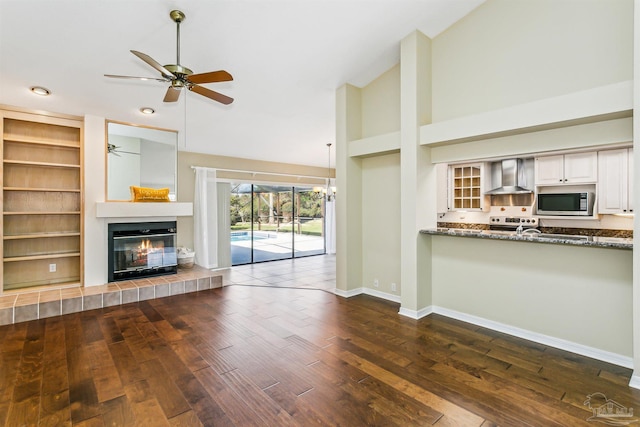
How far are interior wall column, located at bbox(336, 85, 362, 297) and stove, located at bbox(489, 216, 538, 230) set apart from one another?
2552 mm

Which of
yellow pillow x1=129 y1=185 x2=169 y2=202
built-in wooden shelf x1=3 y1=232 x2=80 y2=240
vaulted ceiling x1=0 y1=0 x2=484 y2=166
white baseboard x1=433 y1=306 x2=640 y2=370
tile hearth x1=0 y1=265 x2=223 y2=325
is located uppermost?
vaulted ceiling x1=0 y1=0 x2=484 y2=166

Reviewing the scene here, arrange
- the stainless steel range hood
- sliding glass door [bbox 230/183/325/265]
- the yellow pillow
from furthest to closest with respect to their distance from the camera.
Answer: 1. sliding glass door [bbox 230/183/325/265]
2. the stainless steel range hood
3. the yellow pillow

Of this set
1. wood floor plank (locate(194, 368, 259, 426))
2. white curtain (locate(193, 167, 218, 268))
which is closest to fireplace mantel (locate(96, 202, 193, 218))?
white curtain (locate(193, 167, 218, 268))

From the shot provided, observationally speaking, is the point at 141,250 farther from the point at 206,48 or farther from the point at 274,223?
the point at 274,223

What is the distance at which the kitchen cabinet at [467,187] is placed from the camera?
5.64m

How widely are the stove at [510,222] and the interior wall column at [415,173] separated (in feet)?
7.49

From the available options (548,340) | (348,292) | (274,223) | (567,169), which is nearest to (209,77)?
(348,292)

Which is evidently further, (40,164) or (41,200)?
(41,200)

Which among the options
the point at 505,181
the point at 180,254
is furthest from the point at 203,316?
the point at 505,181

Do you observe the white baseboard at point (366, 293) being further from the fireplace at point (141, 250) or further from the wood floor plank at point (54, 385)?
the wood floor plank at point (54, 385)

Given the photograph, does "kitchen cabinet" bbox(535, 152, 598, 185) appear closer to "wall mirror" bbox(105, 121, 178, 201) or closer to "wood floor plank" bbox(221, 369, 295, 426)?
"wood floor plank" bbox(221, 369, 295, 426)

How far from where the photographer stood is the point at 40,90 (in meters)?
3.90

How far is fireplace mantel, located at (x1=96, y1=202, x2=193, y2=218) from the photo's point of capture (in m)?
4.66

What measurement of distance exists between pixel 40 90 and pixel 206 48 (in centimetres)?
228
